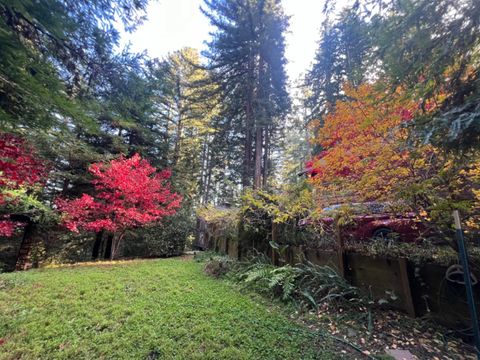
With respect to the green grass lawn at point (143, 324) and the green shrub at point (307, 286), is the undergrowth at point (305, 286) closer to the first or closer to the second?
the green shrub at point (307, 286)

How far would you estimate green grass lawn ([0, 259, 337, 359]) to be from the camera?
2293 mm

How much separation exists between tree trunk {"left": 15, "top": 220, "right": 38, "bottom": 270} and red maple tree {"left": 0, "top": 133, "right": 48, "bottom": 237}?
160 cm

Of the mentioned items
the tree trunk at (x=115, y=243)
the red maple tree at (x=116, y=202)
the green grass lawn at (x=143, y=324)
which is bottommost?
the green grass lawn at (x=143, y=324)

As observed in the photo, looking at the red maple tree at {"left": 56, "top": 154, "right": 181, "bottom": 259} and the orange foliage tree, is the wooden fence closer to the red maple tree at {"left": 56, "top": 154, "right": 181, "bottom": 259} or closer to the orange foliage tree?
the orange foliage tree

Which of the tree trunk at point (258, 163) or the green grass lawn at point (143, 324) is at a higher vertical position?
the tree trunk at point (258, 163)

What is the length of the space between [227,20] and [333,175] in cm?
947

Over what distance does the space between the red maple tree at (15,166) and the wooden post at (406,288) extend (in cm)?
677

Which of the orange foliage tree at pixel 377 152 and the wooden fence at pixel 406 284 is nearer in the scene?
the wooden fence at pixel 406 284

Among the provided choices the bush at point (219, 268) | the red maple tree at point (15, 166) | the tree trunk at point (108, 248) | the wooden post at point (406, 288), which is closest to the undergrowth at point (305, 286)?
the wooden post at point (406, 288)

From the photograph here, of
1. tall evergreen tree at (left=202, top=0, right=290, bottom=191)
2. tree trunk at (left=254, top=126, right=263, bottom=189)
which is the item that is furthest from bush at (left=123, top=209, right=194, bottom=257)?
tree trunk at (left=254, top=126, right=263, bottom=189)

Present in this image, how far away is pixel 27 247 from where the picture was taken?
26.1ft

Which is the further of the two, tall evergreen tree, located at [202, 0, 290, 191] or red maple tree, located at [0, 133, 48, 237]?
tall evergreen tree, located at [202, 0, 290, 191]

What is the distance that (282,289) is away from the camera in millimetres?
3818

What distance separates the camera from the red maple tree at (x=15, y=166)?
444cm
